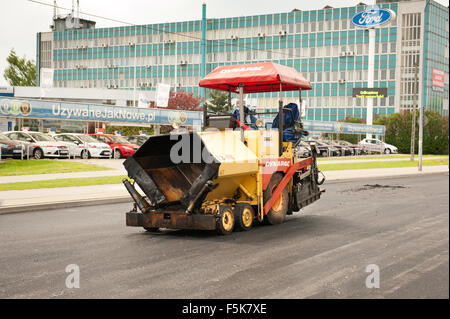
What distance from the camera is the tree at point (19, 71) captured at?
74688 mm

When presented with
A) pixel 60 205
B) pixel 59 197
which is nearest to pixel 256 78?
pixel 60 205

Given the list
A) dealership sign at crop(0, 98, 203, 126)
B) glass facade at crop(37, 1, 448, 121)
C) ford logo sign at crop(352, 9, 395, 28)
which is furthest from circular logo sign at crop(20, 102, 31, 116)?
glass facade at crop(37, 1, 448, 121)

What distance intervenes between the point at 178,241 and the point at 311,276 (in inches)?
120

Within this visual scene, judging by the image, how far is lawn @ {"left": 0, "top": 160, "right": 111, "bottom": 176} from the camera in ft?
74.9

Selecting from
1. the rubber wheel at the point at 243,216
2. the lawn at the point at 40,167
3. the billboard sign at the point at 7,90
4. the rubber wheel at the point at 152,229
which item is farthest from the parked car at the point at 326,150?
the billboard sign at the point at 7,90

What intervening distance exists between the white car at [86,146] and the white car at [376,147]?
29.7m

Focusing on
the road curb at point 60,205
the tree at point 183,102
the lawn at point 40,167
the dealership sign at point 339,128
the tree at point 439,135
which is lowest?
the road curb at point 60,205

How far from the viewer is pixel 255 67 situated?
1026cm

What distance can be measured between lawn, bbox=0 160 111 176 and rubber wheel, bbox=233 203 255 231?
15055 mm

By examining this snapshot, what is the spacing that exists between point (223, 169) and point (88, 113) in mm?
25807

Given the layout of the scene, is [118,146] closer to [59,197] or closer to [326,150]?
[59,197]

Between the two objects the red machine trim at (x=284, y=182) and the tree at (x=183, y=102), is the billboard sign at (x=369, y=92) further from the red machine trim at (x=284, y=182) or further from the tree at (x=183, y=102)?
the red machine trim at (x=284, y=182)

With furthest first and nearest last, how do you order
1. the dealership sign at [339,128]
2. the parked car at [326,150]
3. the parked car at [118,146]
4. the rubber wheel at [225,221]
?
the dealership sign at [339,128] < the parked car at [326,150] < the parked car at [118,146] < the rubber wheel at [225,221]
